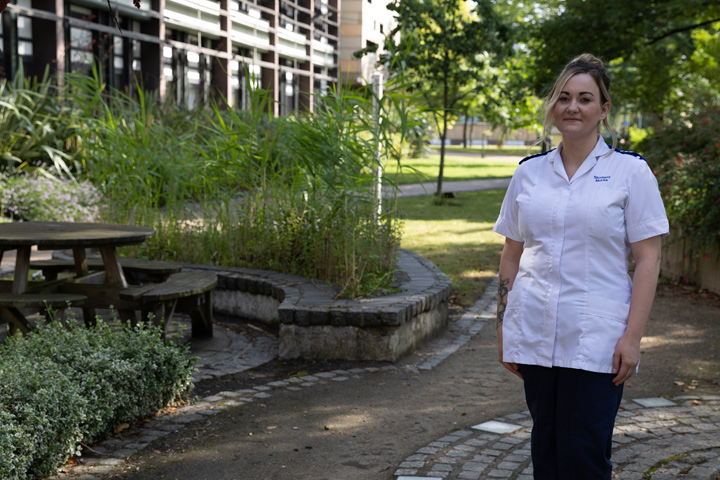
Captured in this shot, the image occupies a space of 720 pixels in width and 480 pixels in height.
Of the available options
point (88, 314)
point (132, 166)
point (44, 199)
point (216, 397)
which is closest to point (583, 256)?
point (216, 397)

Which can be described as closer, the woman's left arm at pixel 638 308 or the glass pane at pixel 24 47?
the woman's left arm at pixel 638 308

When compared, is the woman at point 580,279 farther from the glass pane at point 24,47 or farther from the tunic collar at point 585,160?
the glass pane at point 24,47

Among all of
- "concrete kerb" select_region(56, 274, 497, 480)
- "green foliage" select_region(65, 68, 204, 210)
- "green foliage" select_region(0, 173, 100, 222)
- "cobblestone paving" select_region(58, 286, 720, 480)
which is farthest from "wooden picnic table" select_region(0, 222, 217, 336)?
"green foliage" select_region(0, 173, 100, 222)

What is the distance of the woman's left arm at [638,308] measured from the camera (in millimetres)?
2631

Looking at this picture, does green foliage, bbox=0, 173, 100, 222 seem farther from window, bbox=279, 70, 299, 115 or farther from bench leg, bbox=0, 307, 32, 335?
window, bbox=279, 70, 299, 115

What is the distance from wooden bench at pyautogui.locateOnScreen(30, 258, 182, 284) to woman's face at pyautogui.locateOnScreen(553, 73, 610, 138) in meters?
4.88

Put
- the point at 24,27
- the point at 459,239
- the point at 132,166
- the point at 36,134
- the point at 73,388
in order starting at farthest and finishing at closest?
the point at 24,27
the point at 36,134
the point at 459,239
the point at 132,166
the point at 73,388

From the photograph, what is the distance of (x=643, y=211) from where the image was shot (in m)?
2.66

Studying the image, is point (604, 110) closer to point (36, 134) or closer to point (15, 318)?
point (15, 318)

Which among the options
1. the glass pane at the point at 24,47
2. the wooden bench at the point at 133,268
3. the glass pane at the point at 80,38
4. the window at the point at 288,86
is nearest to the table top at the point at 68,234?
the wooden bench at the point at 133,268

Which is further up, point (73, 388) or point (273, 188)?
point (273, 188)

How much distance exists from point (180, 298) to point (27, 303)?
4.07 ft

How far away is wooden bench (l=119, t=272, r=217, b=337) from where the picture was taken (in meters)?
6.12

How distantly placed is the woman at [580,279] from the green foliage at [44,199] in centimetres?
957
